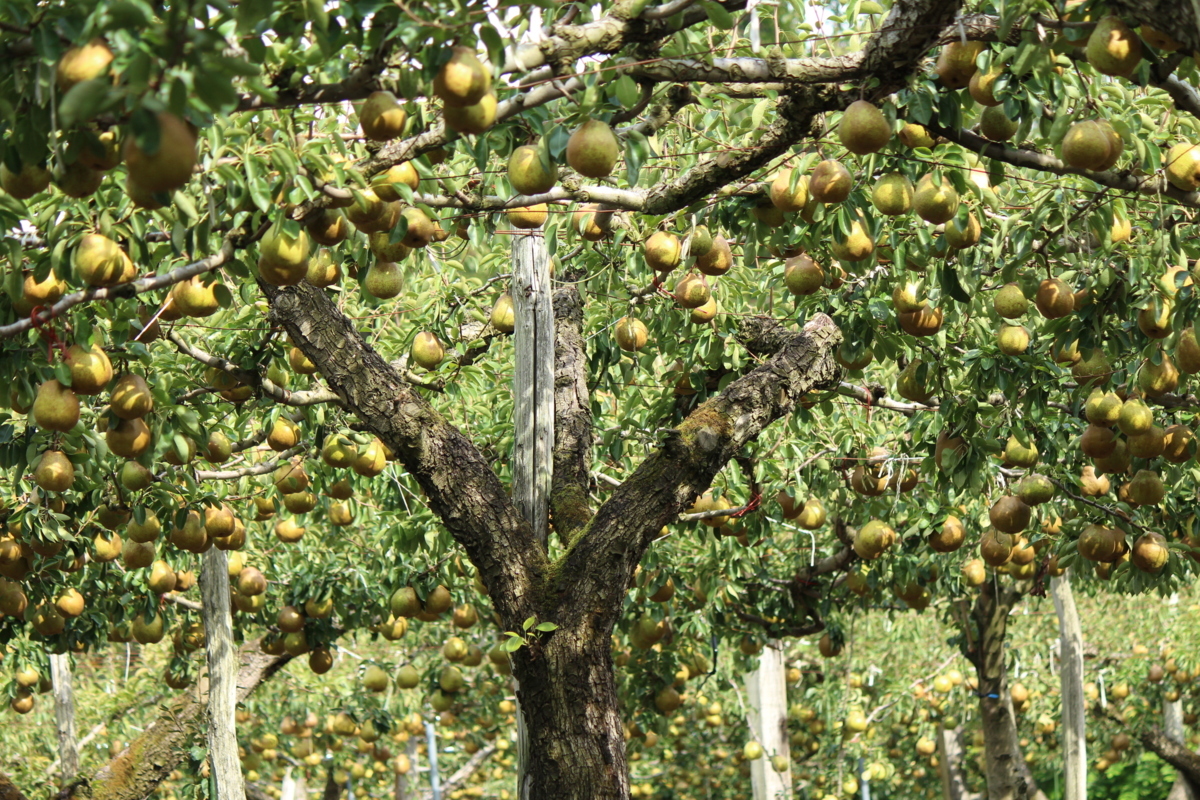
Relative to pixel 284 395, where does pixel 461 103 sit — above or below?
below

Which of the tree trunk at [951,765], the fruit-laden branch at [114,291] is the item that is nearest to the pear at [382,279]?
the fruit-laden branch at [114,291]

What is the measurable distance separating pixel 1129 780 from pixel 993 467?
12.8 meters

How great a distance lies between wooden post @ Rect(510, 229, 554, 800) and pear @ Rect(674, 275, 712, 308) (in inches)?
21.0

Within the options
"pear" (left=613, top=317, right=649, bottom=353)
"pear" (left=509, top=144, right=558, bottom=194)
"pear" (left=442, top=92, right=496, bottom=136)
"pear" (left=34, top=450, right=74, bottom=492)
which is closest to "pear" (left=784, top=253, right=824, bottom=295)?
"pear" (left=613, top=317, right=649, bottom=353)

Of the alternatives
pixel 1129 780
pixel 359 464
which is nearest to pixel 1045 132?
pixel 359 464

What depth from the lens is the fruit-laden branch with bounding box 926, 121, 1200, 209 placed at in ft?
9.64

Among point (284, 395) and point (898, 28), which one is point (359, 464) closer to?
point (284, 395)

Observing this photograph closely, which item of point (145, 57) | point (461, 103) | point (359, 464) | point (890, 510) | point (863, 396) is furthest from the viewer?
point (890, 510)

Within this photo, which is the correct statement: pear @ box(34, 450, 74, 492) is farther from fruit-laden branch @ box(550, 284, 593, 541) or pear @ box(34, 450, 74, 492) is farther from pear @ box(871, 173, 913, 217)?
pear @ box(871, 173, 913, 217)

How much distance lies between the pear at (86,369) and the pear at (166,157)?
120 cm

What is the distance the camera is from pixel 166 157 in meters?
1.73

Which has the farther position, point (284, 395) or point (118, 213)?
point (284, 395)

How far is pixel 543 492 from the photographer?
4496 millimetres

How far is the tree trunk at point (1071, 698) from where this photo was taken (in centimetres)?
925
